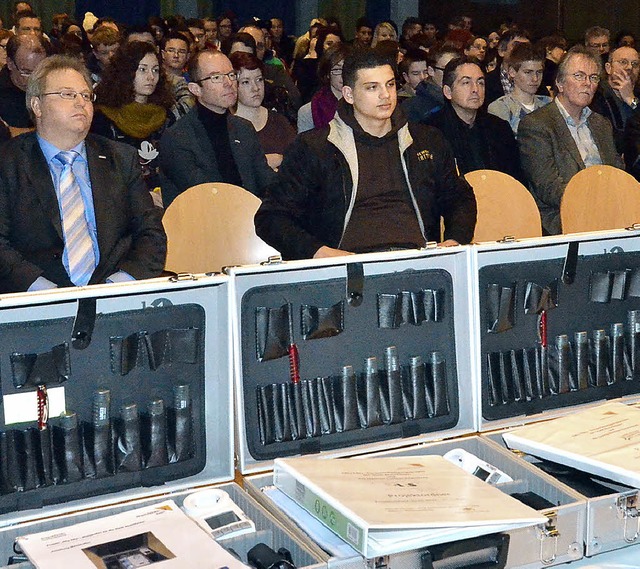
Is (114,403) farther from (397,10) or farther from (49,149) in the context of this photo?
(397,10)

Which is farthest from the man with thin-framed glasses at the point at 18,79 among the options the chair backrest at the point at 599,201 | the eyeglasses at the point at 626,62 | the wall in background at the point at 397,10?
the wall in background at the point at 397,10

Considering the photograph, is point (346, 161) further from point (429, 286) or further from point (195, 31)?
point (195, 31)

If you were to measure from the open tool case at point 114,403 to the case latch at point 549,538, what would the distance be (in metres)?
0.41

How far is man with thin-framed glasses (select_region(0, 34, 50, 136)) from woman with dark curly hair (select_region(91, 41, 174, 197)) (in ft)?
2.04

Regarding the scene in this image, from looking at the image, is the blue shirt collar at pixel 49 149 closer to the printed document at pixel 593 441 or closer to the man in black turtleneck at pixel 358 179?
the man in black turtleneck at pixel 358 179

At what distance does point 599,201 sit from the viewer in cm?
354

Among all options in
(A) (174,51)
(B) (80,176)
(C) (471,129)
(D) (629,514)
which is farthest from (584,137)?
(A) (174,51)

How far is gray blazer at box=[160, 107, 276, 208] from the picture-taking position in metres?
3.85

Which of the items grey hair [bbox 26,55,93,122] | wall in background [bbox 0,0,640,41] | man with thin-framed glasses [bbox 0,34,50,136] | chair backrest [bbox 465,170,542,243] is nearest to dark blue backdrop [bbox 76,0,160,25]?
wall in background [bbox 0,0,640,41]

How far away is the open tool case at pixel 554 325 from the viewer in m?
1.99

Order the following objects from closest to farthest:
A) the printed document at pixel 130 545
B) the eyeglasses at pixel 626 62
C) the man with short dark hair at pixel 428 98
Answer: the printed document at pixel 130 545 < the man with short dark hair at pixel 428 98 < the eyeglasses at pixel 626 62

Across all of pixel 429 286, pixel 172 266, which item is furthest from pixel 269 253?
pixel 429 286

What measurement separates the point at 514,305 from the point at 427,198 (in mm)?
1099

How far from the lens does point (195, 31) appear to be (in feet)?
28.1
